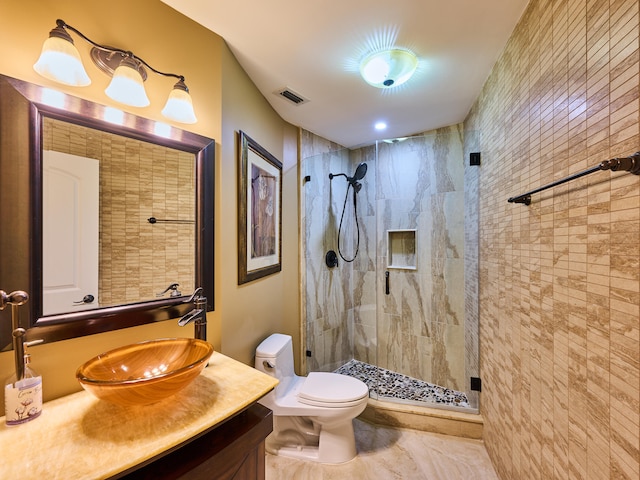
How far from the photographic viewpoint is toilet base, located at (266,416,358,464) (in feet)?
5.74

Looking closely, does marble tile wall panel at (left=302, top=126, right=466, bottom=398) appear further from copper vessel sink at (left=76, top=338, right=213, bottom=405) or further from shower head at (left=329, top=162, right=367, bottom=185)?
copper vessel sink at (left=76, top=338, right=213, bottom=405)

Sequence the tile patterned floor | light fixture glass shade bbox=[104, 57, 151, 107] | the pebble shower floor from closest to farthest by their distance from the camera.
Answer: light fixture glass shade bbox=[104, 57, 151, 107] < the tile patterned floor < the pebble shower floor

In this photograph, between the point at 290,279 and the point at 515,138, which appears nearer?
the point at 515,138

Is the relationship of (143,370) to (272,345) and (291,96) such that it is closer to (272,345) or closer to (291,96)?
(272,345)

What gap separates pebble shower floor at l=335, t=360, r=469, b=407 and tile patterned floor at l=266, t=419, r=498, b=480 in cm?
32

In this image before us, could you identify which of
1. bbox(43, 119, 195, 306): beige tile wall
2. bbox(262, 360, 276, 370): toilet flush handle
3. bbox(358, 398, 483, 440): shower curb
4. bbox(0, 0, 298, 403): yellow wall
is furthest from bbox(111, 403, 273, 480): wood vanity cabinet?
bbox(358, 398, 483, 440): shower curb

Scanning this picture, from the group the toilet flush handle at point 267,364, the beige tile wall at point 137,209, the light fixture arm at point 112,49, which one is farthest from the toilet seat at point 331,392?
the light fixture arm at point 112,49

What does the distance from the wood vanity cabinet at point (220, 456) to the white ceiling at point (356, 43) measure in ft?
5.69

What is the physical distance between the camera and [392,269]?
110 inches

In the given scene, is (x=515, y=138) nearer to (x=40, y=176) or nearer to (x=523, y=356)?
(x=523, y=356)

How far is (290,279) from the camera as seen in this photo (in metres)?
2.44

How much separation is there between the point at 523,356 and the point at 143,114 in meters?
2.05

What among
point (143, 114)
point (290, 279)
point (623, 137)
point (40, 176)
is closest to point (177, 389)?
point (40, 176)

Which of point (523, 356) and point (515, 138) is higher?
point (515, 138)
